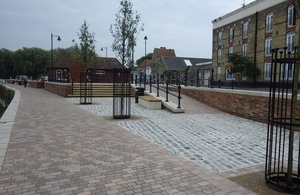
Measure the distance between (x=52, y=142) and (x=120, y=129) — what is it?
2.34 metres

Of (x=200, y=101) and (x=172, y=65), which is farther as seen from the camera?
(x=172, y=65)

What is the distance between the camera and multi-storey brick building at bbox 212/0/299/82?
28447 mm

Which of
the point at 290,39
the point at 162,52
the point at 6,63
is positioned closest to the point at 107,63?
the point at 290,39

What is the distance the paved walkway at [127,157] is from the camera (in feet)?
12.9

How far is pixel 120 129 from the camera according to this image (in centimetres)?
823

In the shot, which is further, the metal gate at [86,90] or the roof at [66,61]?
the roof at [66,61]

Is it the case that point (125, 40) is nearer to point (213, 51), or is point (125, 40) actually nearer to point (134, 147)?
point (134, 147)

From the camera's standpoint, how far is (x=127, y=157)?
5285 millimetres

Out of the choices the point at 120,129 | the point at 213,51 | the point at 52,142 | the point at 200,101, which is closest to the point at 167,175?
the point at 52,142

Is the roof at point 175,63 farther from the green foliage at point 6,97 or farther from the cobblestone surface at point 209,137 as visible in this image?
the cobblestone surface at point 209,137

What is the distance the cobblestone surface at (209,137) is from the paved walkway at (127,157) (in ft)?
0.06

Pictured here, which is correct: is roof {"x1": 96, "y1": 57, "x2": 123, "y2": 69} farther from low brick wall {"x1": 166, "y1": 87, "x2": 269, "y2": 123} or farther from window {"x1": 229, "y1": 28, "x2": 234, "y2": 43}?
low brick wall {"x1": 166, "y1": 87, "x2": 269, "y2": 123}

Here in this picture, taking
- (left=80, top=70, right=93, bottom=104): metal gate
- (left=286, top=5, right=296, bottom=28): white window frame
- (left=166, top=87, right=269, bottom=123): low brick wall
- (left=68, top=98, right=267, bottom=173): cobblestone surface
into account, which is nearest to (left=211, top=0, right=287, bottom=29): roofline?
(left=286, top=5, right=296, bottom=28): white window frame

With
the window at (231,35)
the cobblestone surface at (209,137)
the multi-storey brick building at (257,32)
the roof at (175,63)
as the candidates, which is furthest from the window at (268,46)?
the roof at (175,63)
